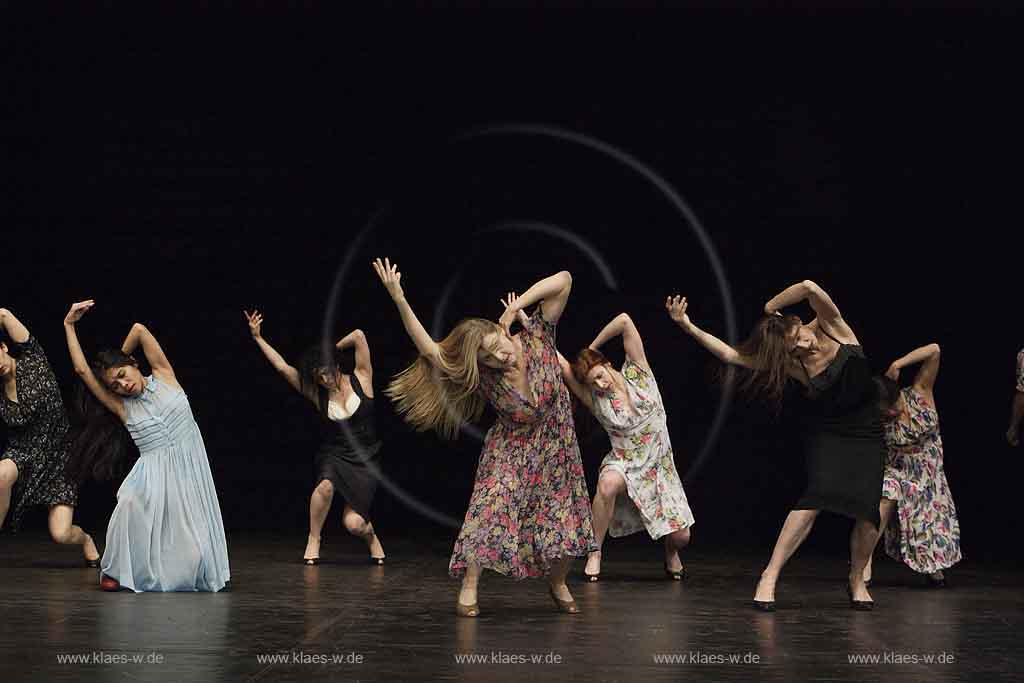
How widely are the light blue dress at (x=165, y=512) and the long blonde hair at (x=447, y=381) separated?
1423mm

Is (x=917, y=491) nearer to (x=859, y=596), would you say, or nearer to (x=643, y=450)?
(x=859, y=596)

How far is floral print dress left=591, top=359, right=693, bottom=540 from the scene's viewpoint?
21.2 feet

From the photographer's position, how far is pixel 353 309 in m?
9.03

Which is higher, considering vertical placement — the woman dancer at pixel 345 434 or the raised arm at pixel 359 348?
the raised arm at pixel 359 348

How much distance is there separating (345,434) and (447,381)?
8.28 feet

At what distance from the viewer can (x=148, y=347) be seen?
583 cm

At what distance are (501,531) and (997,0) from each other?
4990 mm

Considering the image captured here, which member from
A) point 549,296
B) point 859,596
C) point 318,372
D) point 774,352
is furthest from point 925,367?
point 318,372

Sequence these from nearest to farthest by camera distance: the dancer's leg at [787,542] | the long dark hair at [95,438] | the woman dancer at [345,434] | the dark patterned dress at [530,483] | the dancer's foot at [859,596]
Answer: the dark patterned dress at [530,483]
the dancer's leg at [787,542]
the dancer's foot at [859,596]
the long dark hair at [95,438]
the woman dancer at [345,434]

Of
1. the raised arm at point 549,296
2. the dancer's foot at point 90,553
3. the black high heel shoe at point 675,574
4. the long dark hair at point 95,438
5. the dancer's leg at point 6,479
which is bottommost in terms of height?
the dancer's foot at point 90,553

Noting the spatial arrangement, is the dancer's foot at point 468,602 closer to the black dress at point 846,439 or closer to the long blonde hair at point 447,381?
the long blonde hair at point 447,381

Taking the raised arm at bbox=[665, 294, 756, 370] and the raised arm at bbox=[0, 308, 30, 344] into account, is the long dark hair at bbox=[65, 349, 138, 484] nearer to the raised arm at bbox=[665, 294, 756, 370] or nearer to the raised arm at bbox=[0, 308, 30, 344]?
the raised arm at bbox=[0, 308, 30, 344]

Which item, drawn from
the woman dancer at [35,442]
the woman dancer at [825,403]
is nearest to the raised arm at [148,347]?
the woman dancer at [35,442]

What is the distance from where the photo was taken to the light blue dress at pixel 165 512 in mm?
5738
